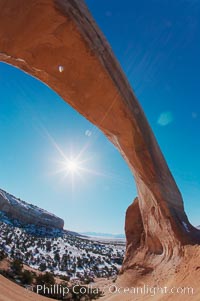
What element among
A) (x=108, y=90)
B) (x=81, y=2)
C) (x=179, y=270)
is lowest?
(x=179, y=270)

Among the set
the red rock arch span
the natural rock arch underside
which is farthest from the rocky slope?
the red rock arch span

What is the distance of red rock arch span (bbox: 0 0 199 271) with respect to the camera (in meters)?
6.45

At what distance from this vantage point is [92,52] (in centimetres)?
731

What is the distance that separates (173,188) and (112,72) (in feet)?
18.8

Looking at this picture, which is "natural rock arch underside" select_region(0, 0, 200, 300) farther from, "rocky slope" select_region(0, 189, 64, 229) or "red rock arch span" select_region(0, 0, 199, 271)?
"rocky slope" select_region(0, 189, 64, 229)

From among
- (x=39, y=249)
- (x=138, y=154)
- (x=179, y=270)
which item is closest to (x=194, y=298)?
(x=179, y=270)

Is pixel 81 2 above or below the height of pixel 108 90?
above

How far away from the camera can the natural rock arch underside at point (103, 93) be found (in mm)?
6477

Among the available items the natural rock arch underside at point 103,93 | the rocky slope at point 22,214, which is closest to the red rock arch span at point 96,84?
the natural rock arch underside at point 103,93

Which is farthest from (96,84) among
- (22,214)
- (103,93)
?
(22,214)

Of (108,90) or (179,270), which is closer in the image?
(179,270)

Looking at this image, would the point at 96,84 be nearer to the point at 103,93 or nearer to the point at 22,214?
the point at 103,93

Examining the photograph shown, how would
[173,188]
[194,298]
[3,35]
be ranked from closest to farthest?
[194,298] → [3,35] → [173,188]

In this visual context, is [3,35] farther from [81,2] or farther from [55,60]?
[81,2]
